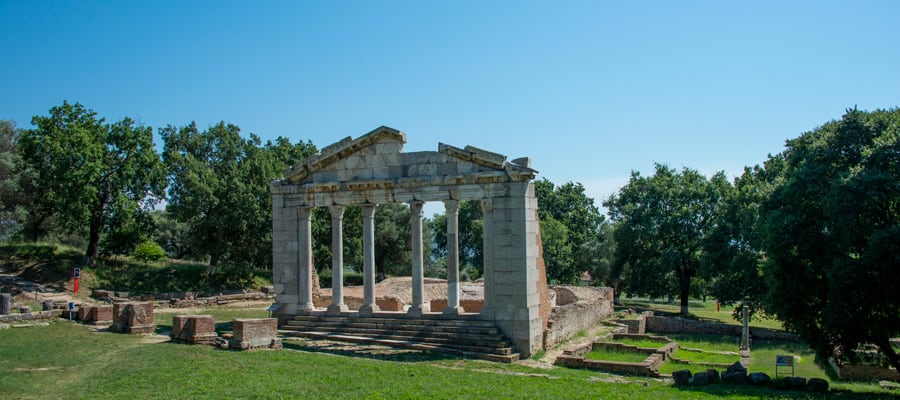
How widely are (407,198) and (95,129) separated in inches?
984

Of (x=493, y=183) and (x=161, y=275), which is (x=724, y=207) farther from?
(x=161, y=275)

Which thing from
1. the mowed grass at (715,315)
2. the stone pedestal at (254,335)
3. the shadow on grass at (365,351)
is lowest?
the mowed grass at (715,315)

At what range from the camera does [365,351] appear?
21.8 meters

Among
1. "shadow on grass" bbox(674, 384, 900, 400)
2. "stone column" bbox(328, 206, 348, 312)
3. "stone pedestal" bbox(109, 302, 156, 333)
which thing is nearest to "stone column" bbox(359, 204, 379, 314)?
"stone column" bbox(328, 206, 348, 312)

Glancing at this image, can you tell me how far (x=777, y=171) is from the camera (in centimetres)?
3534

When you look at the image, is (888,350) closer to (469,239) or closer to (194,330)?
(194,330)

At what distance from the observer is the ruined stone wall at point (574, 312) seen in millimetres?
24766

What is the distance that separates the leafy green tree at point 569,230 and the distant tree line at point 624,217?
0.46 ft

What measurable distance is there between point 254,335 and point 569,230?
40.1 m

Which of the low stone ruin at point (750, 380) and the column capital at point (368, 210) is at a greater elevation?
the column capital at point (368, 210)

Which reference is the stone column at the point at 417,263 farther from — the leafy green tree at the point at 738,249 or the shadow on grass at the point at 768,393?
the leafy green tree at the point at 738,249

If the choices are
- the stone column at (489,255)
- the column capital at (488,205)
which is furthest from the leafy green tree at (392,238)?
the column capital at (488,205)

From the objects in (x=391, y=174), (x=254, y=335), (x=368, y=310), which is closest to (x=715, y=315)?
(x=368, y=310)

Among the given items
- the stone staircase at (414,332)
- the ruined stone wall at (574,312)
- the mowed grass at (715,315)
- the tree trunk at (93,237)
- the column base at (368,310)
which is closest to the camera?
the stone staircase at (414,332)
